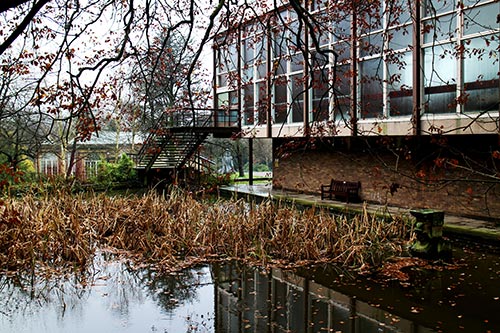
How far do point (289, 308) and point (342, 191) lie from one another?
10569mm

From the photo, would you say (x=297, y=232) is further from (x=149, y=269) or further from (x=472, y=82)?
(x=472, y=82)

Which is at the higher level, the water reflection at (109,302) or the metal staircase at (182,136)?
the metal staircase at (182,136)

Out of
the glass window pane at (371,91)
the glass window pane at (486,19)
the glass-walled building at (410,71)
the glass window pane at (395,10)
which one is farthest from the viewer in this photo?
the glass window pane at (371,91)

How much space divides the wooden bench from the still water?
726 cm

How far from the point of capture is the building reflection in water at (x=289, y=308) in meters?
5.87

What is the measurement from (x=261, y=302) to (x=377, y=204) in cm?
972

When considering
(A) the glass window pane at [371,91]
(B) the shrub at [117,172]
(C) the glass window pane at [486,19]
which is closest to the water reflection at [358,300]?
(C) the glass window pane at [486,19]

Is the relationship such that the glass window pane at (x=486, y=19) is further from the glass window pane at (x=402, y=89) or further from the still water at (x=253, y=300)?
the still water at (x=253, y=300)

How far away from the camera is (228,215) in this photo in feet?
34.3

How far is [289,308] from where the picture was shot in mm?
6598

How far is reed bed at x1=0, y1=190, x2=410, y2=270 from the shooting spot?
29.6ft

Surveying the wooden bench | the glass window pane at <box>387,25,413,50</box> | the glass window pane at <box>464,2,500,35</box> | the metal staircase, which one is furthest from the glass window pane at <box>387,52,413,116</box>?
the metal staircase

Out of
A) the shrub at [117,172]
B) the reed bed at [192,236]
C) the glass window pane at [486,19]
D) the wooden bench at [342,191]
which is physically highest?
the glass window pane at [486,19]

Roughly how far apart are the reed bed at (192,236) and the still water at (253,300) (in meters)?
0.55
